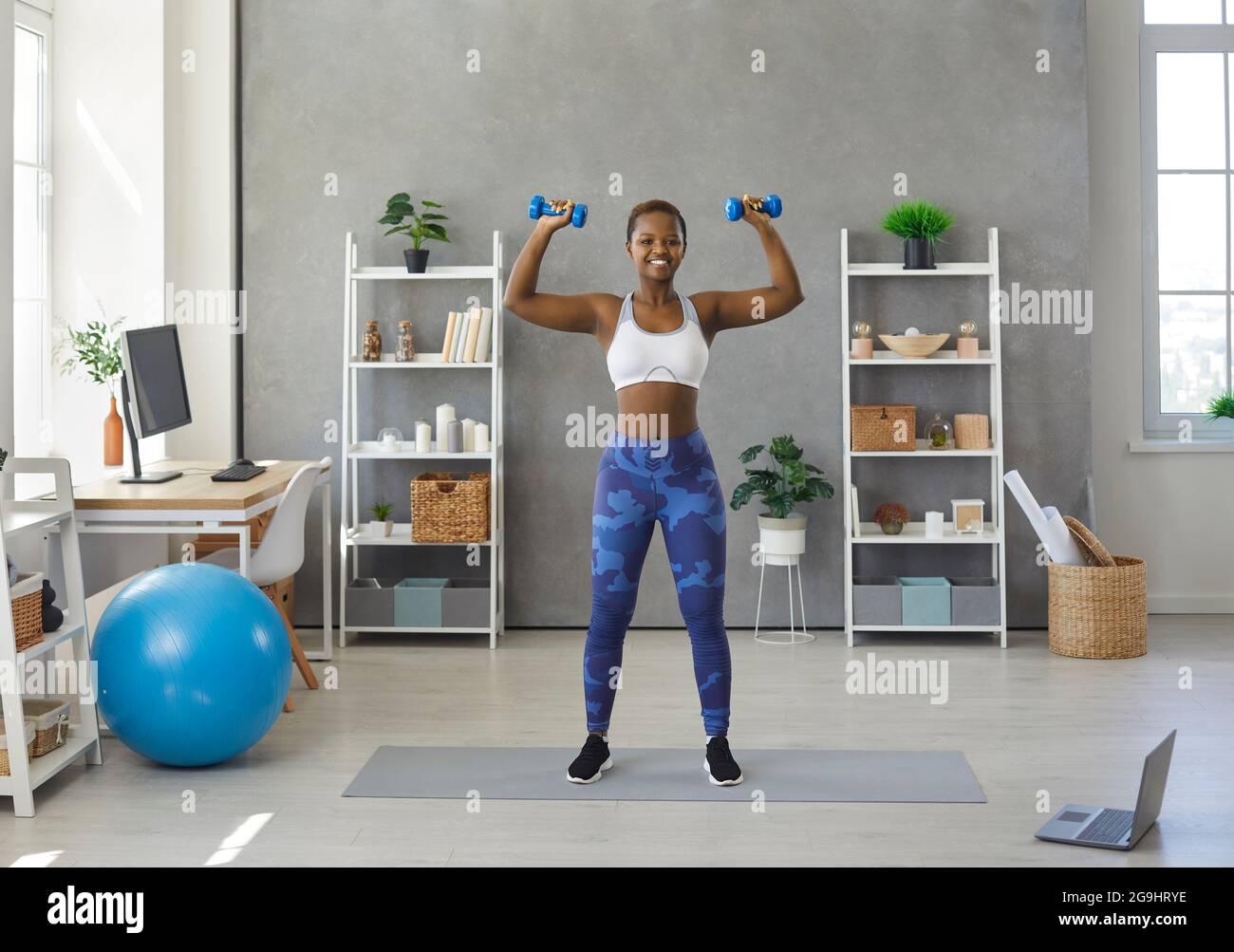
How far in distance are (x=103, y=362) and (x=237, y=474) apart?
73 cm

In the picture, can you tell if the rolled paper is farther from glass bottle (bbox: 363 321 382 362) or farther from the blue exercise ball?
the blue exercise ball

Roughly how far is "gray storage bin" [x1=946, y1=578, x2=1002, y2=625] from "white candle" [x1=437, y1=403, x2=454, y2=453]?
2.14 meters

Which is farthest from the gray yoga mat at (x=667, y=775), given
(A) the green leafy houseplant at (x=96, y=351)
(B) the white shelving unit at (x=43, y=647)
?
(A) the green leafy houseplant at (x=96, y=351)

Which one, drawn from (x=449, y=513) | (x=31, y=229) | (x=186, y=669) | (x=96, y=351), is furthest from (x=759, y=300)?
(x=31, y=229)

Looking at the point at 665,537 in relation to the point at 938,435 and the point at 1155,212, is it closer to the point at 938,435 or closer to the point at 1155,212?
the point at 938,435

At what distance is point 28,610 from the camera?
3445 millimetres

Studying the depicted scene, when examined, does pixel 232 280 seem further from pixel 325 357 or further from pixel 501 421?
pixel 501 421

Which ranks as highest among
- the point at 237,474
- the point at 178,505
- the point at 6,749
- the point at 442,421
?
the point at 442,421

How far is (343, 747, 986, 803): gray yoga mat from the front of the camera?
139 inches

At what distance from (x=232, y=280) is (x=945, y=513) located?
3172 mm

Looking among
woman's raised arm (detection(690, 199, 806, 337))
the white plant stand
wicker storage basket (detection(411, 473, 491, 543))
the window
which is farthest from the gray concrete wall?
woman's raised arm (detection(690, 199, 806, 337))

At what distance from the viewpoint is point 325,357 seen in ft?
18.8

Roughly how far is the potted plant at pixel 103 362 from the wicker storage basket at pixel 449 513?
1.13 metres
